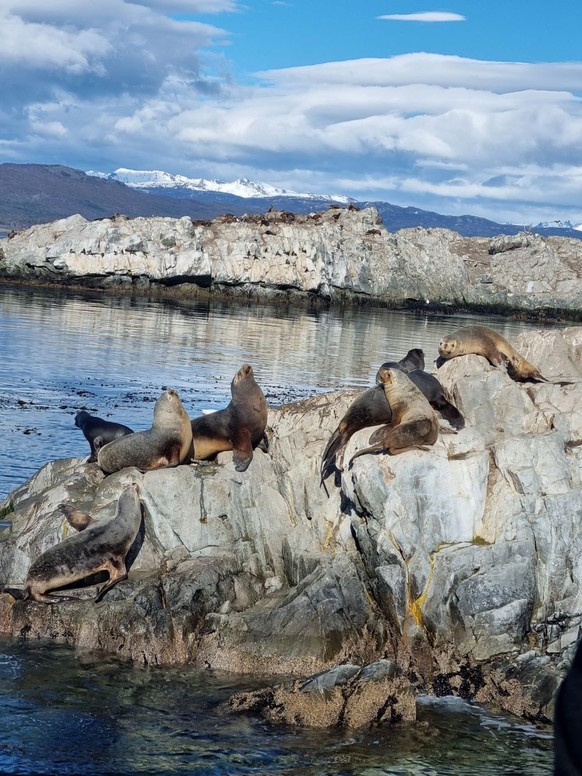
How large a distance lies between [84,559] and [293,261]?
181 ft

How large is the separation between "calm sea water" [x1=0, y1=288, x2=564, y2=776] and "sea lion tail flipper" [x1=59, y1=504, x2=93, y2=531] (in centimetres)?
156

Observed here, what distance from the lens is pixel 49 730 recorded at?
8.40m

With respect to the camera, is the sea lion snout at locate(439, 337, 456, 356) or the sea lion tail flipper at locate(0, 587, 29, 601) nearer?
the sea lion tail flipper at locate(0, 587, 29, 601)

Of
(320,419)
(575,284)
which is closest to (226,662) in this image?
(320,419)

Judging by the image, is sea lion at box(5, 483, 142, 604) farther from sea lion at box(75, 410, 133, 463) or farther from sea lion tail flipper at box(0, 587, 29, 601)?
sea lion at box(75, 410, 133, 463)

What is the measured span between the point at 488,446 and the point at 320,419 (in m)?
2.37

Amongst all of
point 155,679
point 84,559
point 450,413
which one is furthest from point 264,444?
point 155,679

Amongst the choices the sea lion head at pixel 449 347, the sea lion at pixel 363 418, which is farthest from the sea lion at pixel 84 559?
the sea lion head at pixel 449 347

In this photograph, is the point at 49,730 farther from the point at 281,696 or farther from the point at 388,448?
the point at 388,448

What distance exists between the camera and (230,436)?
42.2 feet

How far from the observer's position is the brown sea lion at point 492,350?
13.6m

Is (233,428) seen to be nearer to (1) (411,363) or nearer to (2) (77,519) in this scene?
(2) (77,519)

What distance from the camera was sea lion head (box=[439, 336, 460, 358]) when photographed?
14.0 m

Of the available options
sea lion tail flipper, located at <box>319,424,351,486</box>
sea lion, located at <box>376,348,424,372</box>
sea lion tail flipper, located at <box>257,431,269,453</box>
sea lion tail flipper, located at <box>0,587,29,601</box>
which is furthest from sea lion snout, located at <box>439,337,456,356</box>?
sea lion tail flipper, located at <box>0,587,29,601</box>
